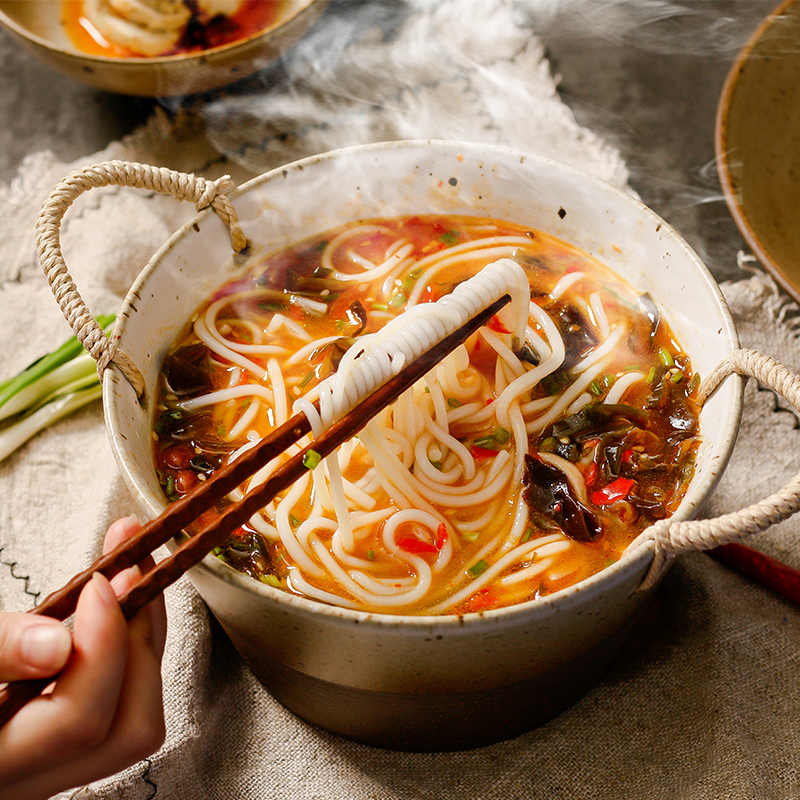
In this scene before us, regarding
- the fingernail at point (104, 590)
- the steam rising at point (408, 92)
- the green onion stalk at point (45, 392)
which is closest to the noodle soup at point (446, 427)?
the fingernail at point (104, 590)

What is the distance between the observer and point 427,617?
189 cm

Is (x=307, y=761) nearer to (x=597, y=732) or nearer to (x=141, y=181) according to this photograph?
(x=597, y=732)

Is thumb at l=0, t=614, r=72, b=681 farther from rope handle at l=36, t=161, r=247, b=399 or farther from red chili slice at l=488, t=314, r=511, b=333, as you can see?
red chili slice at l=488, t=314, r=511, b=333

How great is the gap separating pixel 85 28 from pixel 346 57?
4.20ft

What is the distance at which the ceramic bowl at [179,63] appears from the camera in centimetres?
384

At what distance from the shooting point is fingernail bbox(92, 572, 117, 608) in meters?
1.84

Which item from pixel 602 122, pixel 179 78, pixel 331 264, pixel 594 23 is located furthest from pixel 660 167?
pixel 179 78

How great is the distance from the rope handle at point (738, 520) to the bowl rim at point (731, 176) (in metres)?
0.95

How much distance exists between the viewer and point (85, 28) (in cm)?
439

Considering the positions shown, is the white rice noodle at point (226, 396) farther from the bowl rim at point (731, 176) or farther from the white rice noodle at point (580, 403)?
the bowl rim at point (731, 176)

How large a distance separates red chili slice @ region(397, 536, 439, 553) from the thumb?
890 mm

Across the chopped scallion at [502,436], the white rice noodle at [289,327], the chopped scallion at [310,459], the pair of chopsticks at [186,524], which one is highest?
the pair of chopsticks at [186,524]

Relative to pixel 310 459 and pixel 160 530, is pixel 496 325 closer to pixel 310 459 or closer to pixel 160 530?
pixel 310 459

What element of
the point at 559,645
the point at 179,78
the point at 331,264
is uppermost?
the point at 179,78
